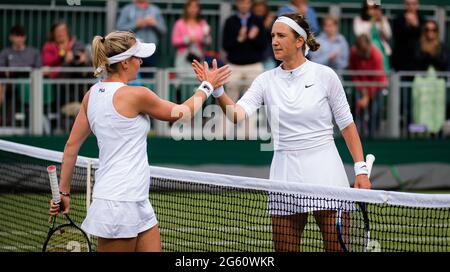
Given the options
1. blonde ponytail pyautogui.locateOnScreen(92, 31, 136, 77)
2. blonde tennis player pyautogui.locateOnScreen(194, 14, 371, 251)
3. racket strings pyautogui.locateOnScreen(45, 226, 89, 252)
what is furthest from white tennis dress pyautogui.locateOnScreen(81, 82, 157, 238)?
racket strings pyautogui.locateOnScreen(45, 226, 89, 252)

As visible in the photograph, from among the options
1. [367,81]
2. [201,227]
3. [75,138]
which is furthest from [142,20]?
[75,138]

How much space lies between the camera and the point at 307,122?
7391 mm

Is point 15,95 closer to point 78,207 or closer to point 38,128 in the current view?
point 38,128

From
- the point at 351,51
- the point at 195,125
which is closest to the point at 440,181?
the point at 351,51

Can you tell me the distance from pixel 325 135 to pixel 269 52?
886 cm

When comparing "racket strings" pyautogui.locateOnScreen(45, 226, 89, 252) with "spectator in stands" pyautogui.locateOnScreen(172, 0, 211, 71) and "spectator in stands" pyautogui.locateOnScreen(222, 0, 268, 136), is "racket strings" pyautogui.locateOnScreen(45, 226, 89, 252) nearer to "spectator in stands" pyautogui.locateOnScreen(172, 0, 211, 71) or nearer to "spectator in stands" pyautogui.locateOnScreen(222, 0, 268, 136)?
"spectator in stands" pyautogui.locateOnScreen(222, 0, 268, 136)

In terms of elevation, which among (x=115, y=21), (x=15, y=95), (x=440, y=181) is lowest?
(x=440, y=181)

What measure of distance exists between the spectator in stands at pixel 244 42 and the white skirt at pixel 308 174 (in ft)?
26.5

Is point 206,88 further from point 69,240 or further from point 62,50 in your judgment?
point 62,50

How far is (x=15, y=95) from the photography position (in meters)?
15.1

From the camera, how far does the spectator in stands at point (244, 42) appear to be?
1573 centimetres

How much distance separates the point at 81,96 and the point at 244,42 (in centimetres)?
249

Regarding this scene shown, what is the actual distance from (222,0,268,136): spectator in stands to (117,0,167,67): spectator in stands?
1008 mm

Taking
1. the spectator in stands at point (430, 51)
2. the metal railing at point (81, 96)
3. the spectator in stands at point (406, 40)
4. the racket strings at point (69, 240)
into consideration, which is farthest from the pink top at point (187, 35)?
the racket strings at point (69, 240)
